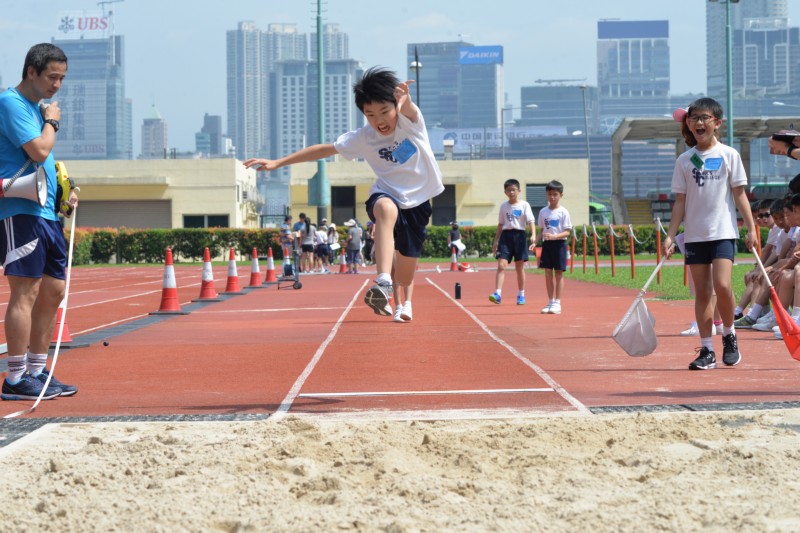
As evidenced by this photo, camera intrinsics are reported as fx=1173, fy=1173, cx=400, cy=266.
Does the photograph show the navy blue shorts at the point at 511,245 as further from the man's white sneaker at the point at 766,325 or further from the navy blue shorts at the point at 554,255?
the man's white sneaker at the point at 766,325

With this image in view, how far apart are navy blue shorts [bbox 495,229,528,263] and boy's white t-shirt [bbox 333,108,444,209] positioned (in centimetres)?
765

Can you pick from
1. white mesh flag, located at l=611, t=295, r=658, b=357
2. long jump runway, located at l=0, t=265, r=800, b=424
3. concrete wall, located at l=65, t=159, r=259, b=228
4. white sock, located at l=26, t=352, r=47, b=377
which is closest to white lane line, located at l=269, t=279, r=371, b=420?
long jump runway, located at l=0, t=265, r=800, b=424

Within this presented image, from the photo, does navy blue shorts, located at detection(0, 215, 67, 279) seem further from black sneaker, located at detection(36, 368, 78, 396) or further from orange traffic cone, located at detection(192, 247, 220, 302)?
orange traffic cone, located at detection(192, 247, 220, 302)

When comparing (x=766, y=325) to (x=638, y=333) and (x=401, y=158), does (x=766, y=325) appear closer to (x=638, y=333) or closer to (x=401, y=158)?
(x=638, y=333)

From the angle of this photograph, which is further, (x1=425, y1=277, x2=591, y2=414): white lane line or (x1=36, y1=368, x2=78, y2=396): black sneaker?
(x1=36, y1=368, x2=78, y2=396): black sneaker

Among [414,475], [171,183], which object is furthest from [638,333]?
[171,183]

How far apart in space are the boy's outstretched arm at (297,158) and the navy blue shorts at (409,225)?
1.41 feet

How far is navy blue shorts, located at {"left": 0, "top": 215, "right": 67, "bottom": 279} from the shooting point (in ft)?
22.5

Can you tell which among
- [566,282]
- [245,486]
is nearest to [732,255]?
[245,486]

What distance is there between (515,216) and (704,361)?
24.0 feet

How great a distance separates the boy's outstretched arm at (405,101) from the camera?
7352 millimetres

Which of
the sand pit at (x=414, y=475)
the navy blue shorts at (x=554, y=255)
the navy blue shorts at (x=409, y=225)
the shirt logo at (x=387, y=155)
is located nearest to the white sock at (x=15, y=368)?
the sand pit at (x=414, y=475)

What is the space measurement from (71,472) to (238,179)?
66242 millimetres

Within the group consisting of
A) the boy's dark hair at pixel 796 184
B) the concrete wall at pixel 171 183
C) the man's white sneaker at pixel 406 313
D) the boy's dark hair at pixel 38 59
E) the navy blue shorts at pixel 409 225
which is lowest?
the man's white sneaker at pixel 406 313
